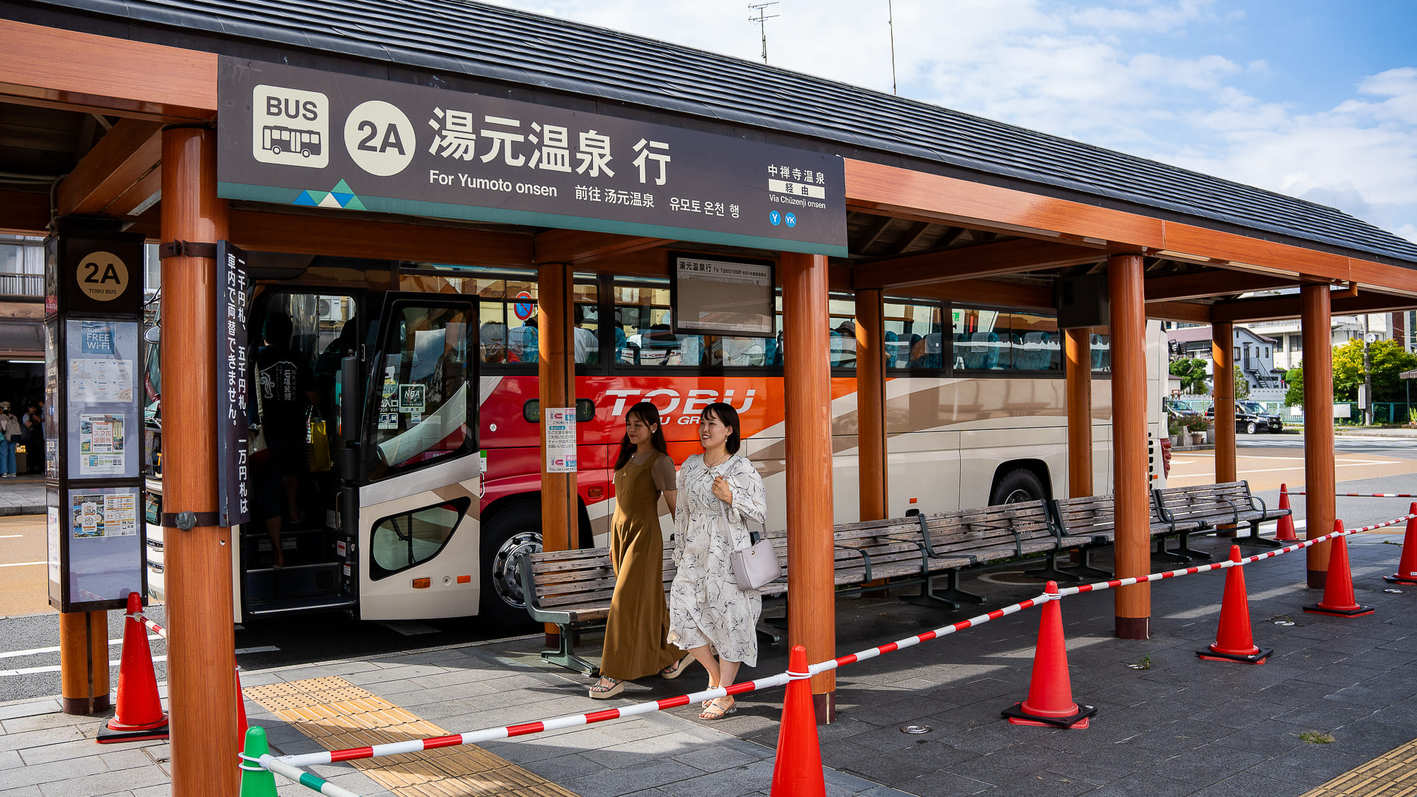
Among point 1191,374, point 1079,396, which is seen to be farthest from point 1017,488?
point 1191,374

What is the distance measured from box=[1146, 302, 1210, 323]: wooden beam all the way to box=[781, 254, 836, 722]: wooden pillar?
7.98 meters

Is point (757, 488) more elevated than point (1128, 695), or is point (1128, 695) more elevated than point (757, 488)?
point (757, 488)

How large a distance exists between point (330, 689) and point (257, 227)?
296cm

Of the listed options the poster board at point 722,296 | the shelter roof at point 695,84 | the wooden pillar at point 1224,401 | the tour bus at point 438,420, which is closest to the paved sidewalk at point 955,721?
the tour bus at point 438,420

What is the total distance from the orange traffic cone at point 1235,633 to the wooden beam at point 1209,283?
4.16 meters

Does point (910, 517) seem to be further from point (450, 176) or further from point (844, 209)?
point (450, 176)

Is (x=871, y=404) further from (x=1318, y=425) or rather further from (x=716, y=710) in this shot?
(x=716, y=710)

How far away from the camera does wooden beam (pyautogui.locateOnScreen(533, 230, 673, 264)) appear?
6.75 meters

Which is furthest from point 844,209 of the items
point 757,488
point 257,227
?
point 257,227

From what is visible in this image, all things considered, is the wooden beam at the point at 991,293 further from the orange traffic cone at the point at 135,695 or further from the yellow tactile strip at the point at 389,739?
the orange traffic cone at the point at 135,695

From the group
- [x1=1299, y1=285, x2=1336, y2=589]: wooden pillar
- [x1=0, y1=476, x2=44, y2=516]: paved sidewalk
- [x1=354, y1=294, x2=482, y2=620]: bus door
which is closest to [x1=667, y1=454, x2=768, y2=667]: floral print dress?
[x1=354, y1=294, x2=482, y2=620]: bus door

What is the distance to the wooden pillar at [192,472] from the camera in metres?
3.95

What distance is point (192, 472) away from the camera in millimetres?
3973

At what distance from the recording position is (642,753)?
5.36m
